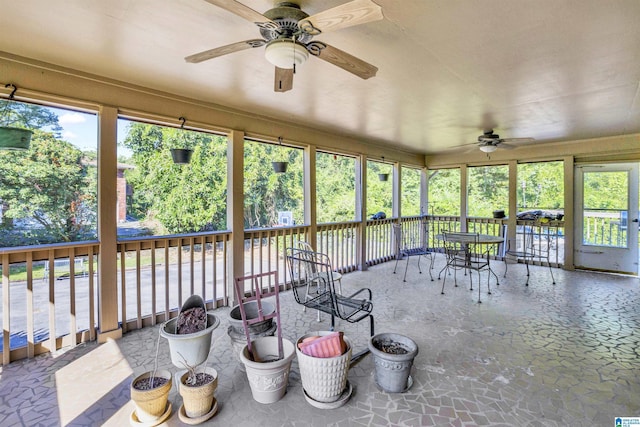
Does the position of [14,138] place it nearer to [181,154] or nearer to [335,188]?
[181,154]

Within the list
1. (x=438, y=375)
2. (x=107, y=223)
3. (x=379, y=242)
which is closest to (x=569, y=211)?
(x=379, y=242)

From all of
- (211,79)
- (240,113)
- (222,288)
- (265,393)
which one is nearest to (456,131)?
(240,113)

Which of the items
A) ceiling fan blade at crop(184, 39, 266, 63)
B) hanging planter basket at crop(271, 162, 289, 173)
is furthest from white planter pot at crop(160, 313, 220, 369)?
hanging planter basket at crop(271, 162, 289, 173)

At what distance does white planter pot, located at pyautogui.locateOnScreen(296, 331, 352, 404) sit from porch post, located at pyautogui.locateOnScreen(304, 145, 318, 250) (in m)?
2.91

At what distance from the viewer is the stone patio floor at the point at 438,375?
1.83m

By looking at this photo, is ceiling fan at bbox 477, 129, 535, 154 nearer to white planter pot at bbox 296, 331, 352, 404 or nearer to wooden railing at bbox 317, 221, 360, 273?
wooden railing at bbox 317, 221, 360, 273

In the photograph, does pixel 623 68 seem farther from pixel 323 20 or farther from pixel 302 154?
pixel 302 154

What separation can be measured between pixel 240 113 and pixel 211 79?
1008 mm

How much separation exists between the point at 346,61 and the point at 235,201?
2.37m

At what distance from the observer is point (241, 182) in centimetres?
378

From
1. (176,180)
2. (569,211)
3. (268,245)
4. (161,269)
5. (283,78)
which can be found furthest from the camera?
(569,211)

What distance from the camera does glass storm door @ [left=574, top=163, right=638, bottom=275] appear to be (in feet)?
16.9

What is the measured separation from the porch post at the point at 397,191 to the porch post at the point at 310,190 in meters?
2.61

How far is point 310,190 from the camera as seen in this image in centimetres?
472
